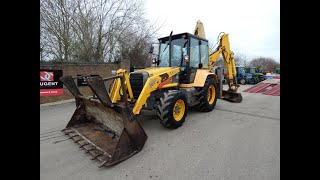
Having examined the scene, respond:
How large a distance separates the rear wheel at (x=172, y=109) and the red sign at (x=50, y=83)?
6071 mm

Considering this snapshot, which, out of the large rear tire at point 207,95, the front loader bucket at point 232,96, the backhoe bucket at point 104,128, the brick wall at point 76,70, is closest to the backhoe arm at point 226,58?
the front loader bucket at point 232,96

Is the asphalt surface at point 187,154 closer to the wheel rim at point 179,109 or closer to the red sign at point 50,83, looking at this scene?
the wheel rim at point 179,109

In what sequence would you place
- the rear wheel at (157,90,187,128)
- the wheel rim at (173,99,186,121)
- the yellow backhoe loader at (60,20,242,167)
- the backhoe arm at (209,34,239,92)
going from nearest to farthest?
the yellow backhoe loader at (60,20,242,167), the rear wheel at (157,90,187,128), the wheel rim at (173,99,186,121), the backhoe arm at (209,34,239,92)

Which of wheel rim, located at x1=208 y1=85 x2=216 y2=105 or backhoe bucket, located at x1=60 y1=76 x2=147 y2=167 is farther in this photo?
wheel rim, located at x1=208 y1=85 x2=216 y2=105

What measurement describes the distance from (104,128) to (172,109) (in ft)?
5.14

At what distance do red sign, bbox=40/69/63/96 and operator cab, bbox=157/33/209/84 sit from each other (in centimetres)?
498

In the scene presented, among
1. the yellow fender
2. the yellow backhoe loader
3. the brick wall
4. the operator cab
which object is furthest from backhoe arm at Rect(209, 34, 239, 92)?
the brick wall

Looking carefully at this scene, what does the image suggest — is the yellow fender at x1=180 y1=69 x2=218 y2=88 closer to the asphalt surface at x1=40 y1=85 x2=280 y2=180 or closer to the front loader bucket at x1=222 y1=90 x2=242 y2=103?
the asphalt surface at x1=40 y1=85 x2=280 y2=180

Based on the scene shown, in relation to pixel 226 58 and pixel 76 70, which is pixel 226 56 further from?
pixel 76 70

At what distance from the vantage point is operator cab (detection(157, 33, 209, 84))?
587cm

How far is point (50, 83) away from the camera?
27.6 ft

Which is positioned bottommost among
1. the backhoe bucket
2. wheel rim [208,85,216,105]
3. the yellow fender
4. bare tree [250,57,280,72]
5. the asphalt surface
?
the asphalt surface

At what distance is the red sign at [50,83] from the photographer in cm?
812
